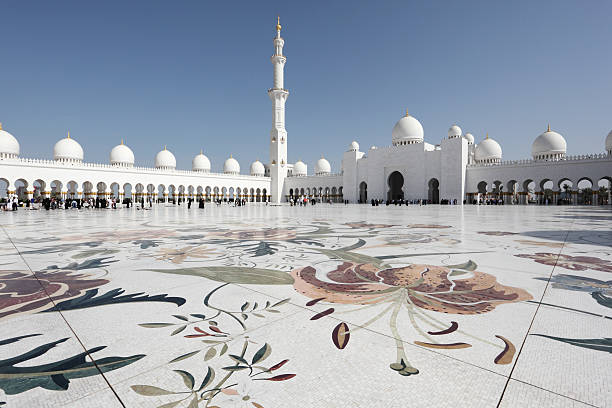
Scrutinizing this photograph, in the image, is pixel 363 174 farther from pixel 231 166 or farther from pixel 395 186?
pixel 231 166

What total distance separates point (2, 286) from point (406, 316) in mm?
2979

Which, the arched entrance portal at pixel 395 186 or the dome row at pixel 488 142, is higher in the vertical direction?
the dome row at pixel 488 142

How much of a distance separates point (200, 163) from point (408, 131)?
2794 cm

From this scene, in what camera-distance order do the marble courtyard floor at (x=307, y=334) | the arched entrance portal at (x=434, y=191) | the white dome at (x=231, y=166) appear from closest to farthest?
the marble courtyard floor at (x=307, y=334) < the arched entrance portal at (x=434, y=191) < the white dome at (x=231, y=166)

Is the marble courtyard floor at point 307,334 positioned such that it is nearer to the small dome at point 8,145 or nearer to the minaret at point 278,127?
the small dome at point 8,145

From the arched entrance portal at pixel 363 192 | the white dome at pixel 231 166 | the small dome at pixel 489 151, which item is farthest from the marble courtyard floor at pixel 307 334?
the white dome at pixel 231 166

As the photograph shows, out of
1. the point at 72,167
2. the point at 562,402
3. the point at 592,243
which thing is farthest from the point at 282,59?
the point at 562,402

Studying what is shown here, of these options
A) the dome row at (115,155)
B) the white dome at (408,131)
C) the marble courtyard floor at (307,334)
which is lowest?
the marble courtyard floor at (307,334)

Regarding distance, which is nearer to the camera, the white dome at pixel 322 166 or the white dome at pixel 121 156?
the white dome at pixel 121 156

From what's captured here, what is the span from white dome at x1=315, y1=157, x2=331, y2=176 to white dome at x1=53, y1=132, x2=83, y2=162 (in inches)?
1217

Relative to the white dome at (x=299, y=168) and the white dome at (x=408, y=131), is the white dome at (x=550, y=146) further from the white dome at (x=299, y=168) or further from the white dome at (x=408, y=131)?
the white dome at (x=299, y=168)

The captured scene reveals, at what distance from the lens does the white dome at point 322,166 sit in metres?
49.8

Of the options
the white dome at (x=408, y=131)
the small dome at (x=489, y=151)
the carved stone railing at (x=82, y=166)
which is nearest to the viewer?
the carved stone railing at (x=82, y=166)

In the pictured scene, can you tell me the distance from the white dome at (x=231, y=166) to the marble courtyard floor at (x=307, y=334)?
150 ft
